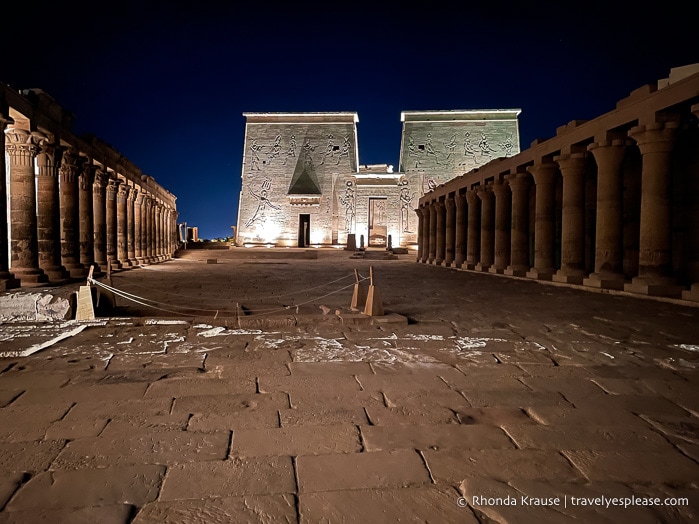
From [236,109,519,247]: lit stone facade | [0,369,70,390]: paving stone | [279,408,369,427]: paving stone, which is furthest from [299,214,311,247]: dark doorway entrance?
[279,408,369,427]: paving stone

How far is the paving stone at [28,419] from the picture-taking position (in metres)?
2.62

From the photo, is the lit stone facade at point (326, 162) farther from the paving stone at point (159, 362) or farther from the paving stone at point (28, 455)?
the paving stone at point (28, 455)

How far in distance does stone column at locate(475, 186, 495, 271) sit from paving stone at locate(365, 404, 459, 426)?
14043 millimetres

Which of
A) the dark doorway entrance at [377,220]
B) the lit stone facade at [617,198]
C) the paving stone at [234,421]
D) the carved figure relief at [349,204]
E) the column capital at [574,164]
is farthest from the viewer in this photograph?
the dark doorway entrance at [377,220]

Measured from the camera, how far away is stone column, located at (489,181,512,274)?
1519 centimetres

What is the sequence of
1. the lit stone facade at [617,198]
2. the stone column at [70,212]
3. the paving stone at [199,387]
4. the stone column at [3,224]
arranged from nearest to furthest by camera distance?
1. the paving stone at [199,387]
2. the lit stone facade at [617,198]
3. the stone column at [3,224]
4. the stone column at [70,212]

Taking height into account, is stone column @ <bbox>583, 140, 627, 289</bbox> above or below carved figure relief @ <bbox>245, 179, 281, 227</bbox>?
below

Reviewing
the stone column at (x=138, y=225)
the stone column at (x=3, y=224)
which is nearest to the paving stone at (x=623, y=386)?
the stone column at (x=3, y=224)

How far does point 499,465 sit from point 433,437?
440 mm

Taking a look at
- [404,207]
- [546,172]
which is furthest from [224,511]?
[404,207]

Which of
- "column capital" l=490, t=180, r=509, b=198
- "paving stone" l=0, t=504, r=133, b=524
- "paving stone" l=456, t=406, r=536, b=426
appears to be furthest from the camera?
"column capital" l=490, t=180, r=509, b=198

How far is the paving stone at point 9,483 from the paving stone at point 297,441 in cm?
106

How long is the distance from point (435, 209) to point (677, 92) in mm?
14662

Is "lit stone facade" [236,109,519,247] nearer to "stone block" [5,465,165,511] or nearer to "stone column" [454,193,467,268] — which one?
"stone column" [454,193,467,268]
